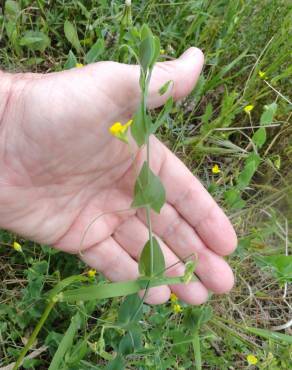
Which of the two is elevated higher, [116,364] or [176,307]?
[116,364]

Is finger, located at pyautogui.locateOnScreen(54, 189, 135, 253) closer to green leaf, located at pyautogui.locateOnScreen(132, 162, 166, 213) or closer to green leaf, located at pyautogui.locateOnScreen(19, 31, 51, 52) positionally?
green leaf, located at pyautogui.locateOnScreen(132, 162, 166, 213)

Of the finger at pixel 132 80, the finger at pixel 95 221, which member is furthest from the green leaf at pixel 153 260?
the finger at pixel 95 221

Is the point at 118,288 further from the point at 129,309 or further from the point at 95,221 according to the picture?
the point at 95,221

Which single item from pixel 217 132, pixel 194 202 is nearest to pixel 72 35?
pixel 217 132

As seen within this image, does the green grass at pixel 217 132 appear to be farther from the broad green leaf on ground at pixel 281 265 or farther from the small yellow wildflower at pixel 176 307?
the broad green leaf on ground at pixel 281 265

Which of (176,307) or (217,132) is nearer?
(176,307)

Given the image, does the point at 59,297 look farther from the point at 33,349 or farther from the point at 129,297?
the point at 33,349

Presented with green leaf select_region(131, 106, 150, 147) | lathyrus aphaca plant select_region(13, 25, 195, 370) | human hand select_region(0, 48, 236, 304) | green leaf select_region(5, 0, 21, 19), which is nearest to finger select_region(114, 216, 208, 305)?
human hand select_region(0, 48, 236, 304)
